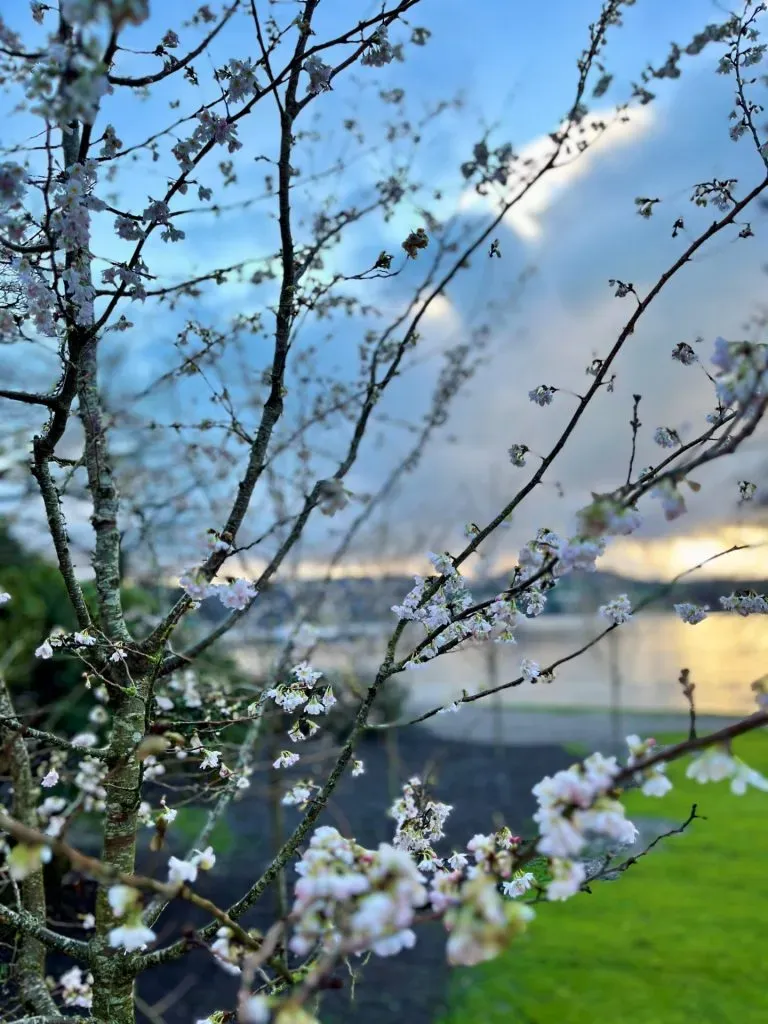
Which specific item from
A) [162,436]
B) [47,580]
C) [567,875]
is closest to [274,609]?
[47,580]

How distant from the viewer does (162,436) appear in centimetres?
650

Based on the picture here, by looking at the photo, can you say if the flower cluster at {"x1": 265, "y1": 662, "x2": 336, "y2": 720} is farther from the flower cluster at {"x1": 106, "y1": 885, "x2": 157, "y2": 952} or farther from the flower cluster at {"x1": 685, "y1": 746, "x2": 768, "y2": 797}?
the flower cluster at {"x1": 685, "y1": 746, "x2": 768, "y2": 797}

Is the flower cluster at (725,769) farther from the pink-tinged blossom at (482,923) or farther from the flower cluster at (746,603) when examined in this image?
the flower cluster at (746,603)

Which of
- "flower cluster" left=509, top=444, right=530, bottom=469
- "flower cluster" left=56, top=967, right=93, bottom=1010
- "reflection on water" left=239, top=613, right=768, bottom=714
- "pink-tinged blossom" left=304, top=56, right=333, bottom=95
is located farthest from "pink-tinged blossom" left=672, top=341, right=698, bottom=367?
"reflection on water" left=239, top=613, right=768, bottom=714

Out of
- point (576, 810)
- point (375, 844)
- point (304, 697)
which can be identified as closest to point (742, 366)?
point (576, 810)

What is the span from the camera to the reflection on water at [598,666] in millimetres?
13820

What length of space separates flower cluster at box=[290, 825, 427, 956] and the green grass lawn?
5.28 m

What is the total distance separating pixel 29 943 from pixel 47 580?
7.16 m

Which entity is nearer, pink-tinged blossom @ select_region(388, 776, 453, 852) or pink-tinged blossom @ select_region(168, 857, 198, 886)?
pink-tinged blossom @ select_region(168, 857, 198, 886)

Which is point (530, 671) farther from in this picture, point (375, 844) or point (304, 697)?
point (375, 844)

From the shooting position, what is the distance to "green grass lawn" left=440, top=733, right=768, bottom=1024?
211 inches

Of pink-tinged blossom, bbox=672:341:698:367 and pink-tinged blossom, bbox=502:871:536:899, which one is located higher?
pink-tinged blossom, bbox=672:341:698:367

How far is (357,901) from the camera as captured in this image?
1.04 m

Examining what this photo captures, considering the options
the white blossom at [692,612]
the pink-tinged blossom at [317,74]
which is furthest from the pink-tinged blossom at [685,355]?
the pink-tinged blossom at [317,74]
